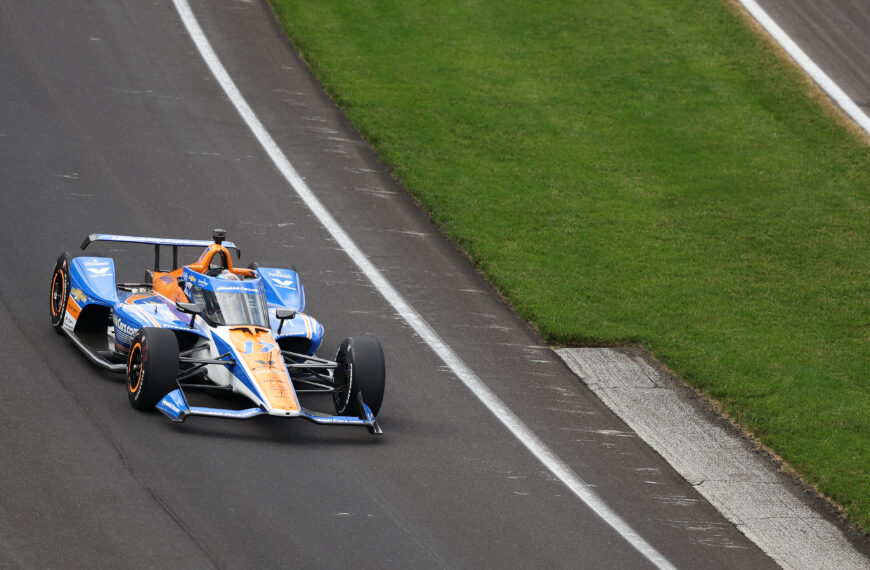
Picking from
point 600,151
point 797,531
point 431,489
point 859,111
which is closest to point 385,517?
point 431,489

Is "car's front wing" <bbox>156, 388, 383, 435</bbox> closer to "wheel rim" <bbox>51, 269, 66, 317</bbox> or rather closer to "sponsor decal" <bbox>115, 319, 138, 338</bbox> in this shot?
"sponsor decal" <bbox>115, 319, 138, 338</bbox>

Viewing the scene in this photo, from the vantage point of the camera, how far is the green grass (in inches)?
631

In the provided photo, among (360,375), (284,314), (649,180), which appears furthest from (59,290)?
(649,180)

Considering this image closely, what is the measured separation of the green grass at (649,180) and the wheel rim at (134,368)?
215 inches

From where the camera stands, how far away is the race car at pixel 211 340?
12.8m

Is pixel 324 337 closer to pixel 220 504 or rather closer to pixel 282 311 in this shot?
pixel 282 311

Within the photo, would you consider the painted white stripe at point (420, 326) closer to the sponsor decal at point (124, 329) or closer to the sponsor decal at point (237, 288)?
the sponsor decal at point (237, 288)

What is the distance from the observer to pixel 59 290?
14.9 meters

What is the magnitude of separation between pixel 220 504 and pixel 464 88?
45.7 ft

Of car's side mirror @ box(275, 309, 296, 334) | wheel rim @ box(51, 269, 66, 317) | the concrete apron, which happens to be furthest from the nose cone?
the concrete apron

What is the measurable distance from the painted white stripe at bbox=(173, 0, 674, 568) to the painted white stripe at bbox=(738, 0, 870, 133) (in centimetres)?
994

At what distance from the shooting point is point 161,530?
10781mm

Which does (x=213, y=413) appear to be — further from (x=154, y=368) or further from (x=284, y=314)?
(x=284, y=314)

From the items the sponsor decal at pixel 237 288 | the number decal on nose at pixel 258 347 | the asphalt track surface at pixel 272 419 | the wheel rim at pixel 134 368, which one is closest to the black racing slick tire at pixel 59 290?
the asphalt track surface at pixel 272 419
